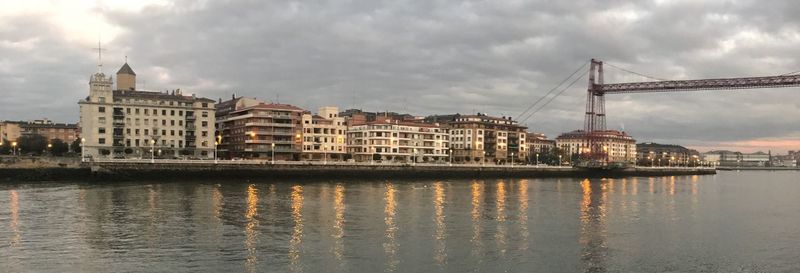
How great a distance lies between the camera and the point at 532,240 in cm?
2766

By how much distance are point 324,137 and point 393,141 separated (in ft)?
49.4

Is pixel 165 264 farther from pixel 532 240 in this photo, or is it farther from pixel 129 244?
pixel 532 240

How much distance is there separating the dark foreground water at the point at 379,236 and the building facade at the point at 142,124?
1973 inches

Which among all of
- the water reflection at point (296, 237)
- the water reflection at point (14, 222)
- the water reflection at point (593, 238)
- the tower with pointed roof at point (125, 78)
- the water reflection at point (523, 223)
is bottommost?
the water reflection at point (593, 238)

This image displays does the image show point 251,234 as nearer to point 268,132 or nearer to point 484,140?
point 268,132

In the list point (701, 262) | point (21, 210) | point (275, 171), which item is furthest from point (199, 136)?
point (701, 262)

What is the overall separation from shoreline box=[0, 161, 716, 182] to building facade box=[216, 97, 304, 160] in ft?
56.1

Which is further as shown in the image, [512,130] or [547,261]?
[512,130]

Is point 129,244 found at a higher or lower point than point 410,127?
lower

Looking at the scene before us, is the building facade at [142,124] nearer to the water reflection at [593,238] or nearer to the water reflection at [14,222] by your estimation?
the water reflection at [14,222]

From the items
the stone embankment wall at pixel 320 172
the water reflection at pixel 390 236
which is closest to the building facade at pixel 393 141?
the stone embankment wall at pixel 320 172

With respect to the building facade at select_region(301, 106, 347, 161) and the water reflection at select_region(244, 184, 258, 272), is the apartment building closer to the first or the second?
the building facade at select_region(301, 106, 347, 161)

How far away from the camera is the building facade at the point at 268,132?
105 metres

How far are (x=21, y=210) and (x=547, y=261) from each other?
104ft
